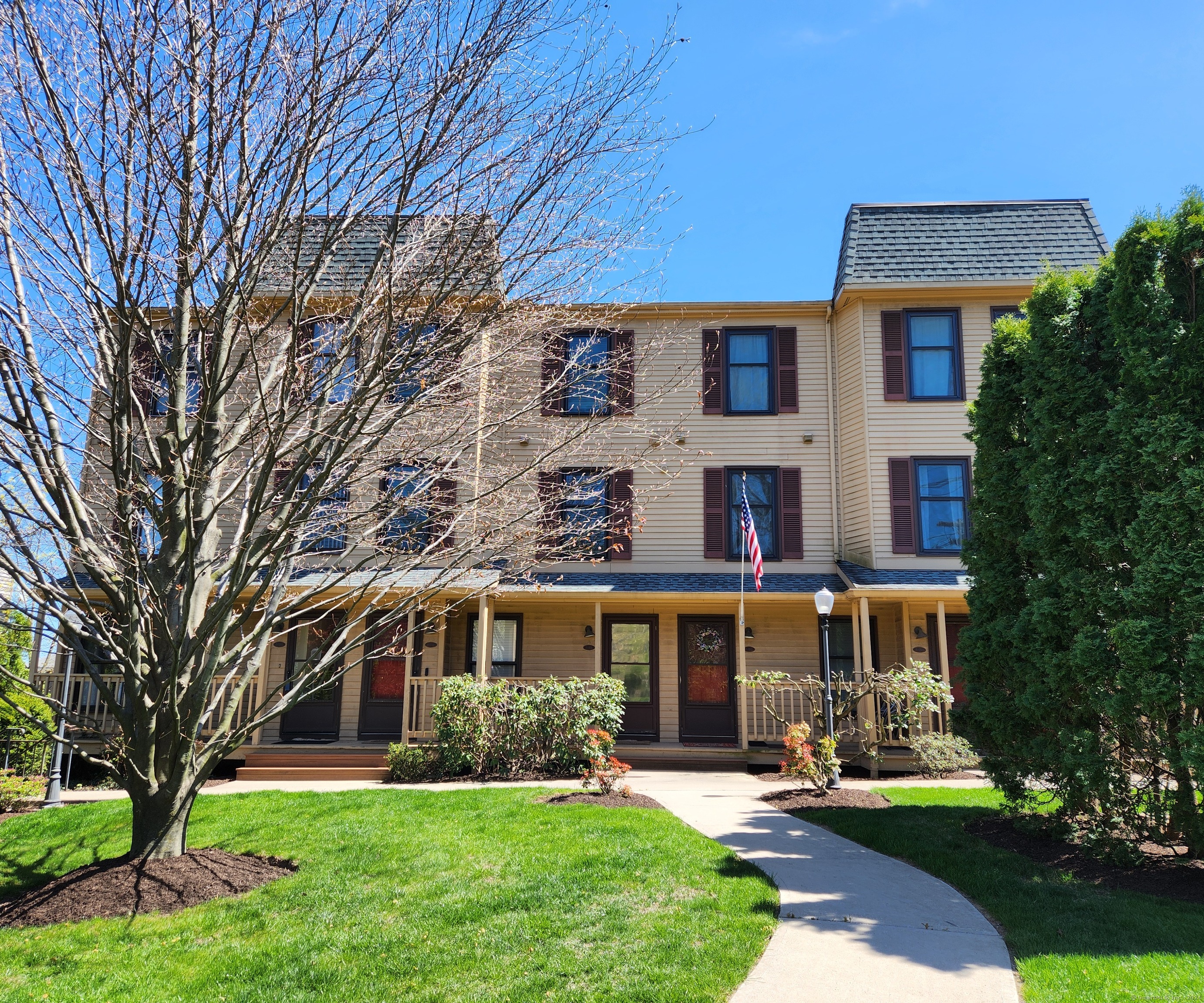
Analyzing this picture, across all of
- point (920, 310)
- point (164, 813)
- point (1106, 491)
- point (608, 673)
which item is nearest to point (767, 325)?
point (920, 310)

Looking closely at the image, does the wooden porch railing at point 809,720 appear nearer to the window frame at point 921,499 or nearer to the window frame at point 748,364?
the window frame at point 921,499

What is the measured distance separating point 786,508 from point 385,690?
7.71m

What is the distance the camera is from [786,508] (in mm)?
14430

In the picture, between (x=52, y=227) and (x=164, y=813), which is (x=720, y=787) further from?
(x=52, y=227)

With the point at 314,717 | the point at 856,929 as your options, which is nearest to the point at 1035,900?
the point at 856,929

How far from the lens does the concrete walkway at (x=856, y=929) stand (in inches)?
147

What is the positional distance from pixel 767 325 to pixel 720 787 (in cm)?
869

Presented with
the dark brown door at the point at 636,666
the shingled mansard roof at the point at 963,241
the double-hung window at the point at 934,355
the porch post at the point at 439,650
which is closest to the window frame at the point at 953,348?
the double-hung window at the point at 934,355

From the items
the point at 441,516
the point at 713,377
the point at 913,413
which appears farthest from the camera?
the point at 713,377

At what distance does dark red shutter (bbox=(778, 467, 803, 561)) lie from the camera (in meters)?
14.3

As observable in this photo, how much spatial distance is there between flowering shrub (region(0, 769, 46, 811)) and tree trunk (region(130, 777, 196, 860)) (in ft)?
15.0

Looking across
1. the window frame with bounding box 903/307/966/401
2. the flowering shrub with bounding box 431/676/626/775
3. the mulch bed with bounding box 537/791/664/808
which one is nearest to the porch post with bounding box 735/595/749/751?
the flowering shrub with bounding box 431/676/626/775

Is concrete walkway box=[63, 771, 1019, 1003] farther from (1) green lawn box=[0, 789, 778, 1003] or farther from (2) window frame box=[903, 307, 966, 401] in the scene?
(2) window frame box=[903, 307, 966, 401]

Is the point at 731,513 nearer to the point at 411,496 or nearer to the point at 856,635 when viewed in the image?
the point at 856,635
